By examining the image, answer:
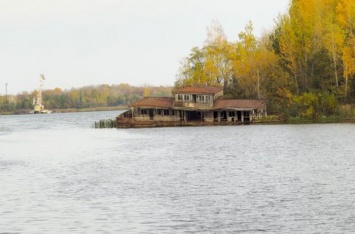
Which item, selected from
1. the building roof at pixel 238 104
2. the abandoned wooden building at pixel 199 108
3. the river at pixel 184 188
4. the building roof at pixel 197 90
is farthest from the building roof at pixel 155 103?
the river at pixel 184 188

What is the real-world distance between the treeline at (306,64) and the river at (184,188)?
2884cm

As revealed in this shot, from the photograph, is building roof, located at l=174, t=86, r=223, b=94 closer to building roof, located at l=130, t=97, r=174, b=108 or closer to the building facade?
the building facade

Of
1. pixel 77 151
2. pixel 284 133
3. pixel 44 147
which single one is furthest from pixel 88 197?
pixel 284 133

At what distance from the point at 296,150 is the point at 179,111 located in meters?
49.5

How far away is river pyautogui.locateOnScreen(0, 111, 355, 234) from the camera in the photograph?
27531 mm

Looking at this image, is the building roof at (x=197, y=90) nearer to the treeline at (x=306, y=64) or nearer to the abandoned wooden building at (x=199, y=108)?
the abandoned wooden building at (x=199, y=108)

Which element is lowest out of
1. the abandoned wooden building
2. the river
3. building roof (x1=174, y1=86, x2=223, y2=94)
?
the river

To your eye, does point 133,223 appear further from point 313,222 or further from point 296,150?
point 296,150

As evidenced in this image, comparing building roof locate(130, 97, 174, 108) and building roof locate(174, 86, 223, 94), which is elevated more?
building roof locate(174, 86, 223, 94)

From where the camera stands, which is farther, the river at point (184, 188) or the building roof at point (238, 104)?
the building roof at point (238, 104)

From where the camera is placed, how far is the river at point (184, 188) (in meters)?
27.5

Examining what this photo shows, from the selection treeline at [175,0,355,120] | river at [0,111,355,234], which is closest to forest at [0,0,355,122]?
treeline at [175,0,355,120]

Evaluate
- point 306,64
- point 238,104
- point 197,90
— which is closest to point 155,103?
point 197,90

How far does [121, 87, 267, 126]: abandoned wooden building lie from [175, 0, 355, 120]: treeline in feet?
14.6
